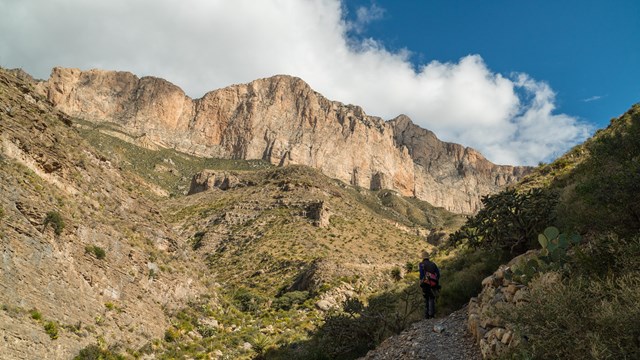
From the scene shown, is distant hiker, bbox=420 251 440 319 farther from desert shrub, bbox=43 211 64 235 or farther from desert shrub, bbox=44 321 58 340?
desert shrub, bbox=43 211 64 235

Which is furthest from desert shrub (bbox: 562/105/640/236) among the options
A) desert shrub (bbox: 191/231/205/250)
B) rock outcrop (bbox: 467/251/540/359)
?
desert shrub (bbox: 191/231/205/250)

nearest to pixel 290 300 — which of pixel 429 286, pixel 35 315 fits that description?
pixel 35 315

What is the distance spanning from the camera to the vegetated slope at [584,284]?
5.10m

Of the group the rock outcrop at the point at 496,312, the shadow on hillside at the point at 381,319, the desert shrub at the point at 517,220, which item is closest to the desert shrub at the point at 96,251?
the shadow on hillside at the point at 381,319

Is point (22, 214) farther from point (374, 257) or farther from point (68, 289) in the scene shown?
point (374, 257)

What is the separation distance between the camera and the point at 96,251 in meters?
22.1

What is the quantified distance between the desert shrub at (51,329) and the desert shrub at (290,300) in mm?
17529

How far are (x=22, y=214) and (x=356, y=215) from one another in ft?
182

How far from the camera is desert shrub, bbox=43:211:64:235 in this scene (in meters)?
19.9

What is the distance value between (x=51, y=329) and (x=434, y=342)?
16189mm

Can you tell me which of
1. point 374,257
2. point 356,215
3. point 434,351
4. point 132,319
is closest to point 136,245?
point 132,319

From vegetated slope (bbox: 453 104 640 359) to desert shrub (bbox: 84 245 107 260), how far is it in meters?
20.9

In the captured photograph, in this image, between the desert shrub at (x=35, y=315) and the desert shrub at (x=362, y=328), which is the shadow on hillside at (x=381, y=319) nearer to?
the desert shrub at (x=362, y=328)

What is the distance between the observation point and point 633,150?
11.9 meters
